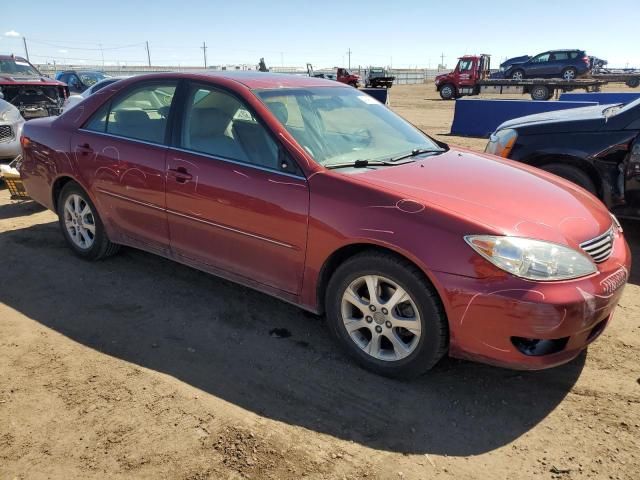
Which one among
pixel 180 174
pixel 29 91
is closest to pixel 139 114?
pixel 180 174

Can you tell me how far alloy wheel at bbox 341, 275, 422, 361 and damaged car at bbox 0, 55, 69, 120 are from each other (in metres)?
10.7

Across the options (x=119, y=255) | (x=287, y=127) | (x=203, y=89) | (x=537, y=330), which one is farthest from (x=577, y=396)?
(x=119, y=255)

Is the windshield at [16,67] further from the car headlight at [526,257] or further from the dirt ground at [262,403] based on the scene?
the car headlight at [526,257]

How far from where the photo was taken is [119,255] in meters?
4.75

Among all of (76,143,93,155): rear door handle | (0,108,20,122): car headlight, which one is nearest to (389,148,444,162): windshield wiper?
(76,143,93,155): rear door handle

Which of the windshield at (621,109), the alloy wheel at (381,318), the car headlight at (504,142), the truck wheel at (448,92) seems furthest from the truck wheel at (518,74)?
the alloy wheel at (381,318)

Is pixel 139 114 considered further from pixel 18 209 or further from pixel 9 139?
pixel 9 139

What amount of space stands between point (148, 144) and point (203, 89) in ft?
1.98

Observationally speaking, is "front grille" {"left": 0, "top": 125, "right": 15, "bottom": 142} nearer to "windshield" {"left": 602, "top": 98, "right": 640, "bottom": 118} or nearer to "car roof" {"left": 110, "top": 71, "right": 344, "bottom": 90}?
"car roof" {"left": 110, "top": 71, "right": 344, "bottom": 90}

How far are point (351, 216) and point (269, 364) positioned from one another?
1051 millimetres

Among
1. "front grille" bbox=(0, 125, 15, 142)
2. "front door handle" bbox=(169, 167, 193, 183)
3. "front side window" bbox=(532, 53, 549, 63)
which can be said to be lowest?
"front grille" bbox=(0, 125, 15, 142)

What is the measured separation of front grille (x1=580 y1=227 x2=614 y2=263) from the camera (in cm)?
277

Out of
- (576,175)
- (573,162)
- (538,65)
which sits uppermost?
(538,65)

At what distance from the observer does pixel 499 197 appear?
296cm
